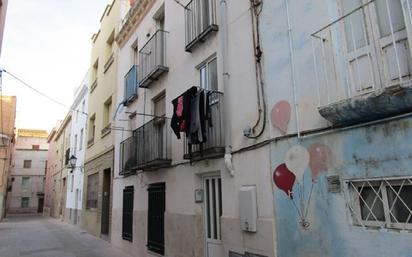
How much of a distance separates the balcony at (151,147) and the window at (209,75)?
5.44 ft

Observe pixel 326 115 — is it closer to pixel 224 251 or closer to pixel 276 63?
pixel 276 63

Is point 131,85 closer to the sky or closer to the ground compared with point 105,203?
closer to the sky

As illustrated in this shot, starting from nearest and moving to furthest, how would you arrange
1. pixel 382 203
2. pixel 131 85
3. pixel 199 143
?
pixel 382 203 < pixel 199 143 < pixel 131 85

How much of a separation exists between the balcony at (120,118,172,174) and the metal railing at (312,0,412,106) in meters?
4.82

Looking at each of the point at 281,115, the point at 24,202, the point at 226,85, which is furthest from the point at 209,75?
the point at 24,202

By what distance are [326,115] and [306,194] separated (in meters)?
1.13

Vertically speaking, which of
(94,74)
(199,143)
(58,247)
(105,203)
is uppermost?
(94,74)

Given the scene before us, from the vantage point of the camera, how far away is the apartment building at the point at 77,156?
67.4 ft

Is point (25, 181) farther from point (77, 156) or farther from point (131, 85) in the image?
point (131, 85)

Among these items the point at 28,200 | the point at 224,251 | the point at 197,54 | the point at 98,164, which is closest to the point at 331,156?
the point at 224,251

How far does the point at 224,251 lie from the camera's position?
6.12 meters

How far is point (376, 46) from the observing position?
4.08 meters

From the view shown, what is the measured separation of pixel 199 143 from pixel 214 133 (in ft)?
1.18

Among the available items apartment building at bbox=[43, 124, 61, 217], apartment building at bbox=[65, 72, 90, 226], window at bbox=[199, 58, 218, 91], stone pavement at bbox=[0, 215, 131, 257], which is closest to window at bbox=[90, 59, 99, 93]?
apartment building at bbox=[65, 72, 90, 226]
